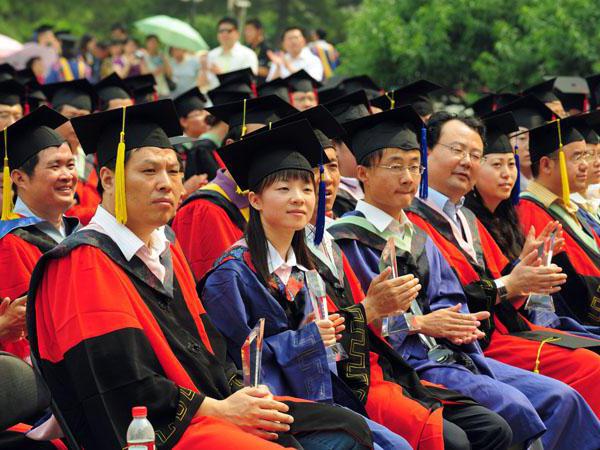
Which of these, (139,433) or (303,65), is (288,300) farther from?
(303,65)

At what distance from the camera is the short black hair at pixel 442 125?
6.75 m

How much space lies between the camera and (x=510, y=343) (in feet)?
21.1

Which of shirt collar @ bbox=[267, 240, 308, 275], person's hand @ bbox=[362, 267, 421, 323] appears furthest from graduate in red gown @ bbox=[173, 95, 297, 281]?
person's hand @ bbox=[362, 267, 421, 323]

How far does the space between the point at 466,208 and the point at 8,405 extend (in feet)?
13.7

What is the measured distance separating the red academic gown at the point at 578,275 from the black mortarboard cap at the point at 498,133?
55cm

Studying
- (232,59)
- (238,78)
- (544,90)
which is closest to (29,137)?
(238,78)

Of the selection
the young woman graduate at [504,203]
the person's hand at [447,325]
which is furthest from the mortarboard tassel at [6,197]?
the young woman graduate at [504,203]

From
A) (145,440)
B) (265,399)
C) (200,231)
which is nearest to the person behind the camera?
(145,440)

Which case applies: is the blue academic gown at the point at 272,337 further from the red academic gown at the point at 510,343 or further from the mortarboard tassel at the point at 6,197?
the red academic gown at the point at 510,343

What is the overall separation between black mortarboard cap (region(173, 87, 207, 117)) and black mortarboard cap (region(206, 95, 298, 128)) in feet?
9.60

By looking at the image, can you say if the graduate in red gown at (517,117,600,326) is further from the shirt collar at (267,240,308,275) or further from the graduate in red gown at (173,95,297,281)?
the shirt collar at (267,240,308,275)

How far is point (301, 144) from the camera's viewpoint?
517cm

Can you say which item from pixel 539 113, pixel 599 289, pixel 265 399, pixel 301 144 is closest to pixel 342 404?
pixel 265 399

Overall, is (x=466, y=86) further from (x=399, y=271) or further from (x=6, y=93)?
(x=399, y=271)
